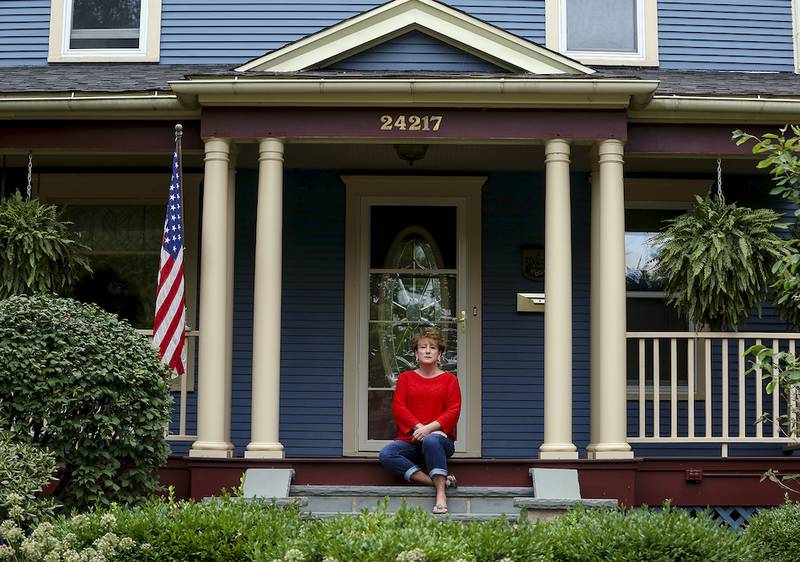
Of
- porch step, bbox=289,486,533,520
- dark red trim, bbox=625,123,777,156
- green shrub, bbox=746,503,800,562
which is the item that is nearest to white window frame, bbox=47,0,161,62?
dark red trim, bbox=625,123,777,156

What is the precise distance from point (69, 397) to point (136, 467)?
65 cm

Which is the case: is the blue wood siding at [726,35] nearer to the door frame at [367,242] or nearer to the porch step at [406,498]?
the door frame at [367,242]

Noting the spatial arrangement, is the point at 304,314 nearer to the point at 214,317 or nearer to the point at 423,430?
the point at 214,317

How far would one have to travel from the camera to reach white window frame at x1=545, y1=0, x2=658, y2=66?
1108 centimetres

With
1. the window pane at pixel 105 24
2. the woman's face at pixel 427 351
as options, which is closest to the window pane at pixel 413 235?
the woman's face at pixel 427 351

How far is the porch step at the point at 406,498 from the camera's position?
8141 mm

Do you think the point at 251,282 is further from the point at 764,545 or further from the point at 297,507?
the point at 764,545

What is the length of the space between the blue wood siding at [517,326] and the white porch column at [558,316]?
6.01 ft

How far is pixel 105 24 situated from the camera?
1131cm

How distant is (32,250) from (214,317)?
1651mm

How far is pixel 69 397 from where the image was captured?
724 cm

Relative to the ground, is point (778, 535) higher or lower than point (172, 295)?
lower

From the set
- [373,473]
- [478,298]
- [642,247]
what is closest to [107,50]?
[478,298]

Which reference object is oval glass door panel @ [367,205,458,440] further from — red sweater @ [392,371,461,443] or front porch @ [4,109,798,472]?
red sweater @ [392,371,461,443]
